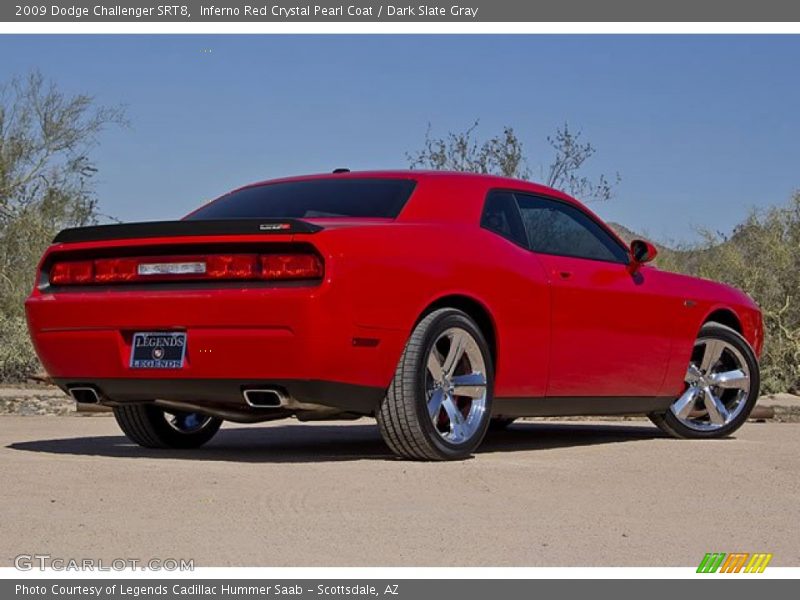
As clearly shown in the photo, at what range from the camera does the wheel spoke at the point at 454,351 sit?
7.96 m

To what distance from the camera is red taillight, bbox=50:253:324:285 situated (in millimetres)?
7320

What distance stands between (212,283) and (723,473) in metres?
2.69

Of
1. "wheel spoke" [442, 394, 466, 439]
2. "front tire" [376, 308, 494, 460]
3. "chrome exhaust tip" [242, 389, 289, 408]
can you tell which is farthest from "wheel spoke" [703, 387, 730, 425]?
"chrome exhaust tip" [242, 389, 289, 408]

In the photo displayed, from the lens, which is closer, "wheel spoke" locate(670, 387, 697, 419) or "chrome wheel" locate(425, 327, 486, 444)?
"chrome wheel" locate(425, 327, 486, 444)

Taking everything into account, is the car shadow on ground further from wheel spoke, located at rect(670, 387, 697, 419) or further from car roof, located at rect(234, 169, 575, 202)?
car roof, located at rect(234, 169, 575, 202)

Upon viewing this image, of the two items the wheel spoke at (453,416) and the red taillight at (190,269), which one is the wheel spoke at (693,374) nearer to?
the wheel spoke at (453,416)

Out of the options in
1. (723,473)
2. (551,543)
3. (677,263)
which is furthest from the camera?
(677,263)

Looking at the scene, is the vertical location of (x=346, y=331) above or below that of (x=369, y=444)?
above

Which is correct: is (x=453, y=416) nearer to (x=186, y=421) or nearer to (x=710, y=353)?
(x=186, y=421)

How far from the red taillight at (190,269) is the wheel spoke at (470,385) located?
1.16 meters

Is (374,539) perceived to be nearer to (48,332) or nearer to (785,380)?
(48,332)

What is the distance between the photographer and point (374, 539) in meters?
5.55

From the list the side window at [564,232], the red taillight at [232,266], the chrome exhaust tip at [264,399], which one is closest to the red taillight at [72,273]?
the red taillight at [232,266]
